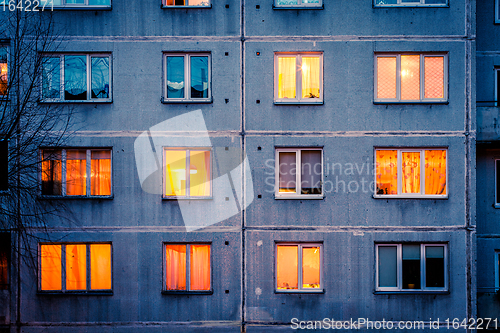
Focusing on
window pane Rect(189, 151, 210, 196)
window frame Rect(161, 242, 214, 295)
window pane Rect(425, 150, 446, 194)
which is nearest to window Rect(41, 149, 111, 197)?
window pane Rect(189, 151, 210, 196)

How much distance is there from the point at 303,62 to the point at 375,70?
84.1 inches

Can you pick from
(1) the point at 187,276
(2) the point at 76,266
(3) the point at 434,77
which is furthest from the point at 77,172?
(3) the point at 434,77

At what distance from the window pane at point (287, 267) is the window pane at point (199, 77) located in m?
5.11

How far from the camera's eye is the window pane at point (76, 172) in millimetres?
9969

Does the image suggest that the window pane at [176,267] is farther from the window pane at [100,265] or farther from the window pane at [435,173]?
the window pane at [435,173]

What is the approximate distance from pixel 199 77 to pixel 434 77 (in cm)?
699

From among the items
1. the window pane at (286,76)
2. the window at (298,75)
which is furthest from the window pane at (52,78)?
the window pane at (286,76)

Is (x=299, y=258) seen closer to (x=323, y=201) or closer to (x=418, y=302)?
(x=323, y=201)

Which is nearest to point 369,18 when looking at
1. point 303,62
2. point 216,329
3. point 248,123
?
point 303,62

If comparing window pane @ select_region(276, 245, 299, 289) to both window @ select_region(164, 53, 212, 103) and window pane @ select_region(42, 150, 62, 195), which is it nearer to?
window @ select_region(164, 53, 212, 103)

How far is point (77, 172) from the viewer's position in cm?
999

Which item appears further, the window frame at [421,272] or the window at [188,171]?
the window at [188,171]

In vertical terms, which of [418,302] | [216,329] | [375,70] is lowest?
[216,329]

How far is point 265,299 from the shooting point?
9.72 meters
